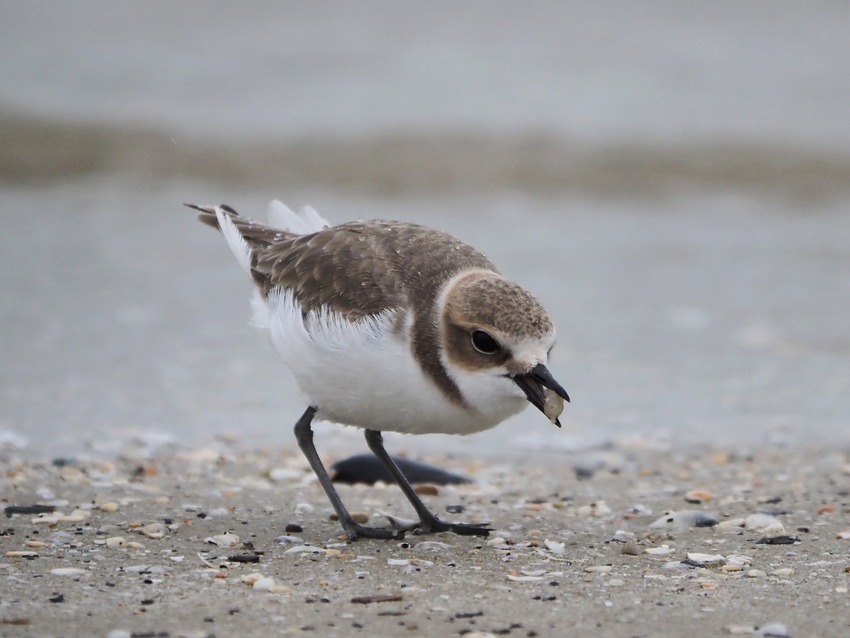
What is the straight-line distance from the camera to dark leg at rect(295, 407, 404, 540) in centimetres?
488

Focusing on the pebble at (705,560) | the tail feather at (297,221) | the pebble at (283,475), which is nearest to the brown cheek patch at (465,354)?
the pebble at (705,560)

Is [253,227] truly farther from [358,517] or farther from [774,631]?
[774,631]

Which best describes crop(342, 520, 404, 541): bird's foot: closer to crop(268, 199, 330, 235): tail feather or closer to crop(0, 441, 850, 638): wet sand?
crop(0, 441, 850, 638): wet sand

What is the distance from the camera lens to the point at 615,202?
14.9 metres

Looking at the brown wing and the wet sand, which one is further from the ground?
the brown wing

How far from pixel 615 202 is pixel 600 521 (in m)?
10.0

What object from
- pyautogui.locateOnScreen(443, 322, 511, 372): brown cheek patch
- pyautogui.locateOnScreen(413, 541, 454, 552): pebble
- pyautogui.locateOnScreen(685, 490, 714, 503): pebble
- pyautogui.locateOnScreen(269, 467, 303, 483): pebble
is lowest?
pyautogui.locateOnScreen(413, 541, 454, 552): pebble

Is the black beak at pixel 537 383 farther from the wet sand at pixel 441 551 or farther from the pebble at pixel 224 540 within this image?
the pebble at pixel 224 540

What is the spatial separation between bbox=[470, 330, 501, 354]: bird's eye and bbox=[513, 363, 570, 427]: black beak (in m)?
0.13

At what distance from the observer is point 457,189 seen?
1502 centimetres

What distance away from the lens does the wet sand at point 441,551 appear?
369cm

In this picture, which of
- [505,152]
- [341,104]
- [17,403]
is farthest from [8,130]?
[17,403]

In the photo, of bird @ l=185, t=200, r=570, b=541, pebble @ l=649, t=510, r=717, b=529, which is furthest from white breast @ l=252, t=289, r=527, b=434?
pebble @ l=649, t=510, r=717, b=529

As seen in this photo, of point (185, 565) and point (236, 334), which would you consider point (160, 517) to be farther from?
point (236, 334)
